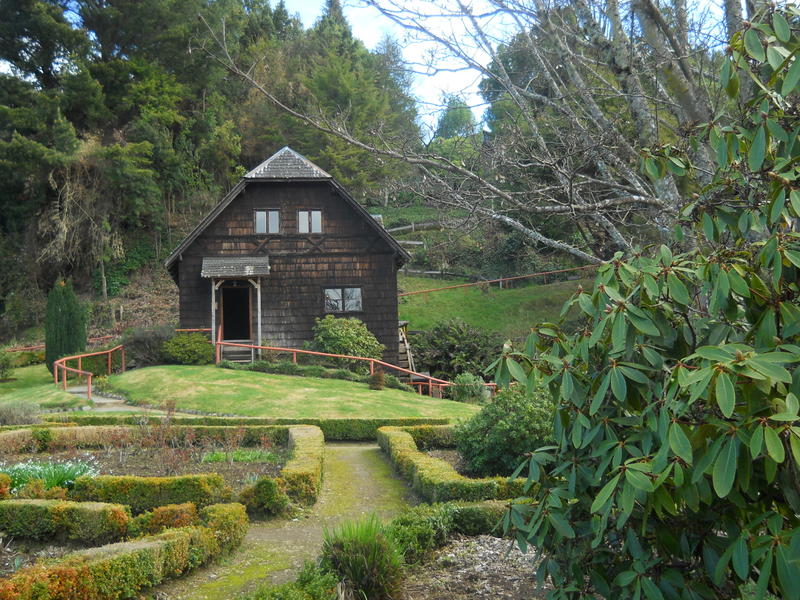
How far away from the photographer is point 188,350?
71.9 ft

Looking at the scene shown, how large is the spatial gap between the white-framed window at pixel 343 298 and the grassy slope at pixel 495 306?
9.79 m

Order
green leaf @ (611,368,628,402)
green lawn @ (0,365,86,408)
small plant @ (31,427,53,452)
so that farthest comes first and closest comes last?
1. green lawn @ (0,365,86,408)
2. small plant @ (31,427,53,452)
3. green leaf @ (611,368,628,402)

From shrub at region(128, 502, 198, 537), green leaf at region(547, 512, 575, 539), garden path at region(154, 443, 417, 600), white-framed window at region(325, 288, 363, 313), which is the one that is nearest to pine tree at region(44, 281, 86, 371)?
white-framed window at region(325, 288, 363, 313)

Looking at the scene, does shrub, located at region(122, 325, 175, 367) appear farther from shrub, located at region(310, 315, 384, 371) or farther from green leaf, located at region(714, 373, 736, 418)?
green leaf, located at region(714, 373, 736, 418)

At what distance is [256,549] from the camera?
709 cm

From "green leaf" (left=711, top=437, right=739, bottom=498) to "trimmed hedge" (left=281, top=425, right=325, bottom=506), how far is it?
6.61 meters

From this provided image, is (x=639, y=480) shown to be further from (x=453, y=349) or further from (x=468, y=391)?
(x=453, y=349)

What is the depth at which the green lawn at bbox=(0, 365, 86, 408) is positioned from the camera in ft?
59.1

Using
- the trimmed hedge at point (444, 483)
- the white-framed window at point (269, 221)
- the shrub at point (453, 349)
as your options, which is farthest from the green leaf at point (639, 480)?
the white-framed window at point (269, 221)

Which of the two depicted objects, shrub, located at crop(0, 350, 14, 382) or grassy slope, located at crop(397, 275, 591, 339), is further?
grassy slope, located at crop(397, 275, 591, 339)

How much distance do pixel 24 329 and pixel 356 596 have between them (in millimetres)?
35603

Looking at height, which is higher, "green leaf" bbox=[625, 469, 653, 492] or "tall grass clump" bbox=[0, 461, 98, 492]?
"green leaf" bbox=[625, 469, 653, 492]

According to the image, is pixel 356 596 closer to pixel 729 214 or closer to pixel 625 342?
pixel 625 342

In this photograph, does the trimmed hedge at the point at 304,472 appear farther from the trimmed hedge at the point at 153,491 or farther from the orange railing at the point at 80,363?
the orange railing at the point at 80,363
